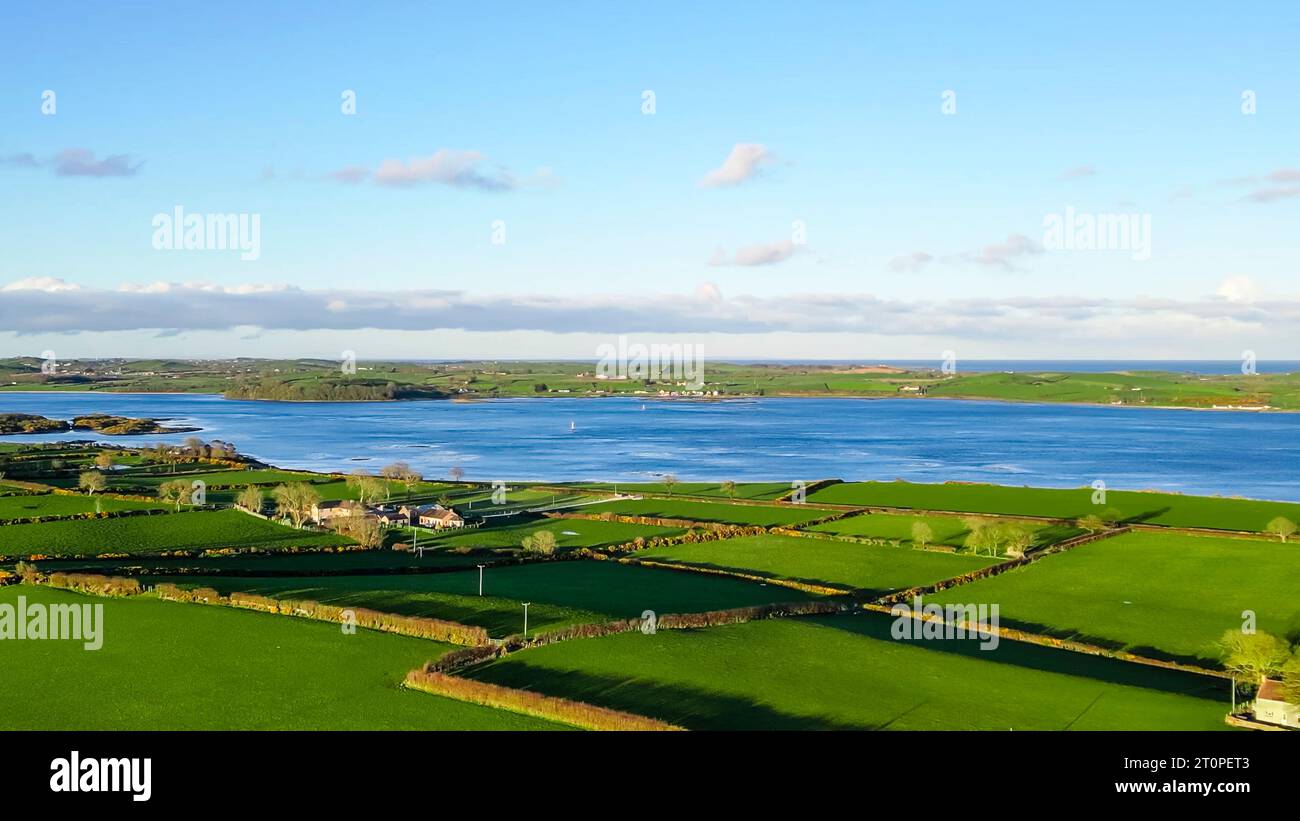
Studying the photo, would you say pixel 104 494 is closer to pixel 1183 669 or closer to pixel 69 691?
pixel 69 691

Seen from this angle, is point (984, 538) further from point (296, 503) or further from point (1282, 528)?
point (296, 503)

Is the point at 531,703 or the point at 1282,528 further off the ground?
the point at 1282,528

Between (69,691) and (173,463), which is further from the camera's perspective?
(173,463)

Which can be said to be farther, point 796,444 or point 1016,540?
point 796,444

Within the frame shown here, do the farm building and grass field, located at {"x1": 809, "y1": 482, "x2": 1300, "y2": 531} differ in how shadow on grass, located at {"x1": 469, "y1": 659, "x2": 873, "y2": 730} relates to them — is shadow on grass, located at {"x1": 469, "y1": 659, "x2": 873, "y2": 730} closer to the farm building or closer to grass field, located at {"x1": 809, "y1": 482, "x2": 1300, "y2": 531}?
the farm building

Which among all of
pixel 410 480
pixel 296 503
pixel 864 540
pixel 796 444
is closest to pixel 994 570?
pixel 864 540

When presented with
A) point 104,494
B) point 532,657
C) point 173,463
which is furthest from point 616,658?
point 173,463

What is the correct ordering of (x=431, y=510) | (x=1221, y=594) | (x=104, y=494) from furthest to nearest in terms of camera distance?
(x=104, y=494)
(x=431, y=510)
(x=1221, y=594)
